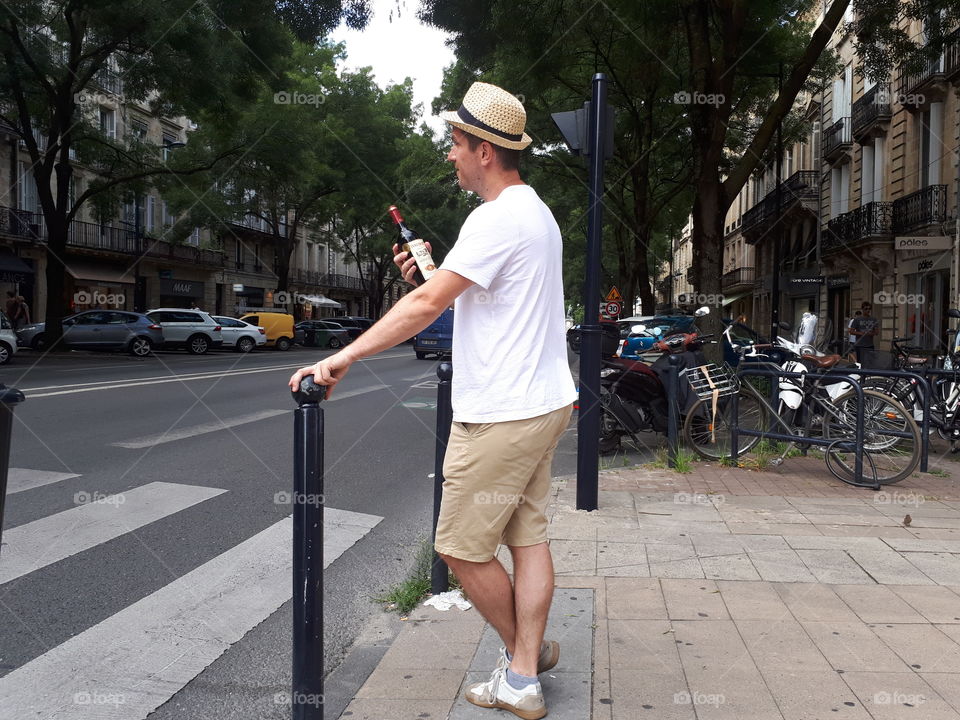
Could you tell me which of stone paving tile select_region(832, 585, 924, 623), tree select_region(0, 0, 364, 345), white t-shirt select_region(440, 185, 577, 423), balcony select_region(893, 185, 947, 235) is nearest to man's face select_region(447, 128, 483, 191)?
white t-shirt select_region(440, 185, 577, 423)

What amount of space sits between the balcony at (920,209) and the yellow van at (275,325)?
2292 cm

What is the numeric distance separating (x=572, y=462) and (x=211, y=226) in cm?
2986

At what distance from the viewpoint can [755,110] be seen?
67.9ft

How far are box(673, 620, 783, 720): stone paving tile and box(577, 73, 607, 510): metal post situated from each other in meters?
1.96

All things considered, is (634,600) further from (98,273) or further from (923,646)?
(98,273)

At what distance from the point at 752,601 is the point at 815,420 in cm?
366

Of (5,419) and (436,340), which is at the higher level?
(436,340)

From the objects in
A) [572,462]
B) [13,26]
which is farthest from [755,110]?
[13,26]

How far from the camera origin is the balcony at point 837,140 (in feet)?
94.2

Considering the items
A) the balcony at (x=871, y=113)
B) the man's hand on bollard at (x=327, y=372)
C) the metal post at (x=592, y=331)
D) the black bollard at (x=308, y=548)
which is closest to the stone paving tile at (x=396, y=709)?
the black bollard at (x=308, y=548)

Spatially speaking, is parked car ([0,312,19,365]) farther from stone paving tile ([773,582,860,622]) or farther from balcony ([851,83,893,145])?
balcony ([851,83,893,145])

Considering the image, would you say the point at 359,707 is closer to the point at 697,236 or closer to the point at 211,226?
the point at 697,236

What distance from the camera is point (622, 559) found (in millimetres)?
4320

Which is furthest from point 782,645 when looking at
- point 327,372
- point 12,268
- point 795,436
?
point 12,268
